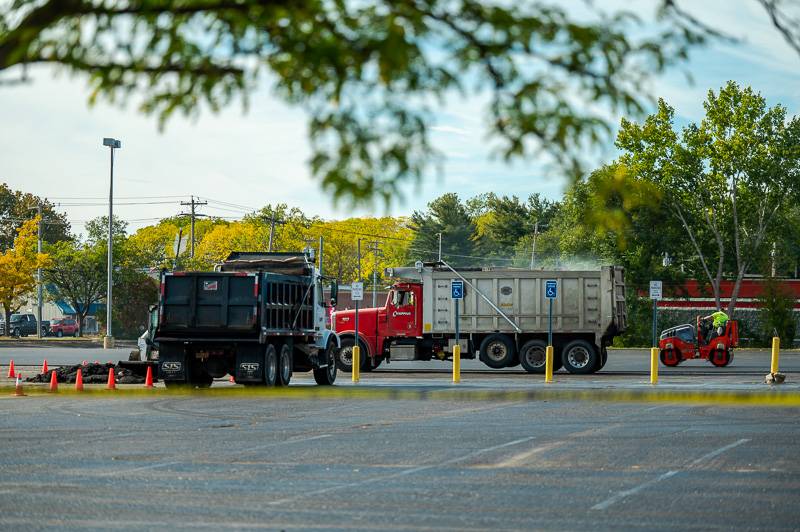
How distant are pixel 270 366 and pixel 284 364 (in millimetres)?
915

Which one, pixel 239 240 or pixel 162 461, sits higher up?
pixel 239 240

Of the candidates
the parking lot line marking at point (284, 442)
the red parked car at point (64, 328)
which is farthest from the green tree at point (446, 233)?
the parking lot line marking at point (284, 442)

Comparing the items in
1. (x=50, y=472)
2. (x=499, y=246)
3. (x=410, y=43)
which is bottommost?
(x=50, y=472)

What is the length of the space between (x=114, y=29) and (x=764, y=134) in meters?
60.0

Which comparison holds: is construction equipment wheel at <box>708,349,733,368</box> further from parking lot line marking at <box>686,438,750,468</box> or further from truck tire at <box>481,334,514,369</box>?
parking lot line marking at <box>686,438,750,468</box>

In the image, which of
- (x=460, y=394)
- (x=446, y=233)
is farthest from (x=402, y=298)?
(x=446, y=233)

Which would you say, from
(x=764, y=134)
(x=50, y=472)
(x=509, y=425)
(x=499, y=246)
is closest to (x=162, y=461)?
(x=50, y=472)

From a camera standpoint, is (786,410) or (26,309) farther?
(26,309)

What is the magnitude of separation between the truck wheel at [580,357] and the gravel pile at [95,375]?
11692mm

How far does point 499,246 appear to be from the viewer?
5236 inches

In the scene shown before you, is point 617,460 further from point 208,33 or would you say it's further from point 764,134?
point 764,134

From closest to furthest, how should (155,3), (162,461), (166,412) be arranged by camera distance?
(155,3)
(162,461)
(166,412)

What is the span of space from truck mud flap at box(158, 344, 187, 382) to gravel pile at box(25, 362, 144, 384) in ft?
10.6

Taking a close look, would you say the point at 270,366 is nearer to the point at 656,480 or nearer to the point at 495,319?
the point at 495,319
